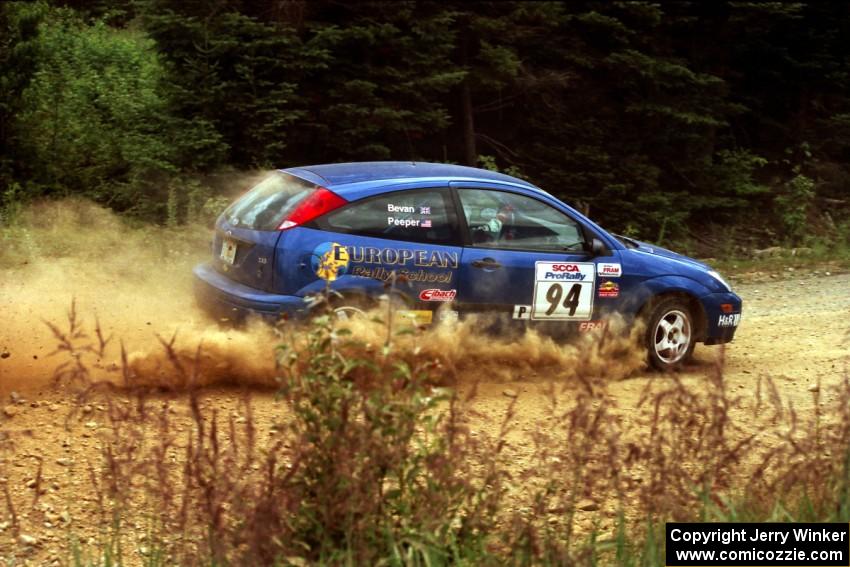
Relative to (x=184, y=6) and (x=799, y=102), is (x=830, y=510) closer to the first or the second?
(x=184, y=6)

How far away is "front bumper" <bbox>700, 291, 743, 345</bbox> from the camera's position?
9.23 meters

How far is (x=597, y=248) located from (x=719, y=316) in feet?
4.71

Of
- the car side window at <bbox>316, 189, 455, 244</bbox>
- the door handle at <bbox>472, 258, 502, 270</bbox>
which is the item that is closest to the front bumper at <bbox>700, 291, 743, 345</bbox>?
the door handle at <bbox>472, 258, 502, 270</bbox>

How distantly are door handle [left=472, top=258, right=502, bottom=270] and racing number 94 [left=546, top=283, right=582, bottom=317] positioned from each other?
54cm

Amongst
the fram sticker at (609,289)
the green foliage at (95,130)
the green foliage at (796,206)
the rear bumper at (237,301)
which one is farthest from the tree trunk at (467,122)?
the rear bumper at (237,301)

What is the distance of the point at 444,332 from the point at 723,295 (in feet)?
9.27

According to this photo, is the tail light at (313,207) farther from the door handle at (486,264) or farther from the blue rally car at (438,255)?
the door handle at (486,264)

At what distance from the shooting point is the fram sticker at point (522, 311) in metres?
8.31

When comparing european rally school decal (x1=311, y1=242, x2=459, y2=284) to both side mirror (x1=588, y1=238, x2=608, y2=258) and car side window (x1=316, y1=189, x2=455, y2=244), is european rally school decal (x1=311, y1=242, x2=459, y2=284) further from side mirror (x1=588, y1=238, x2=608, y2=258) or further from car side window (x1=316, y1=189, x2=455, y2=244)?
side mirror (x1=588, y1=238, x2=608, y2=258)

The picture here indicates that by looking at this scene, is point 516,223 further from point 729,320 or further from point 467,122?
point 467,122

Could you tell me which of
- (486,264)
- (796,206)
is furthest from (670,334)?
(796,206)

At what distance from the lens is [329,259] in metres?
7.68

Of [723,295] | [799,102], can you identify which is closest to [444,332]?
[723,295]

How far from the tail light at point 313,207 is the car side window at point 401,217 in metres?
0.05
